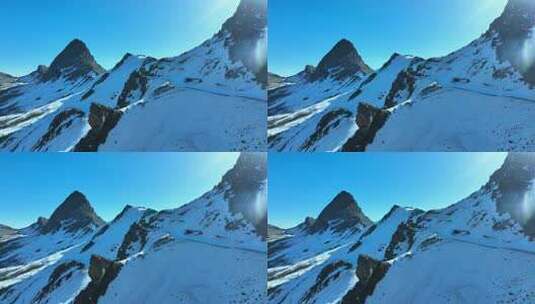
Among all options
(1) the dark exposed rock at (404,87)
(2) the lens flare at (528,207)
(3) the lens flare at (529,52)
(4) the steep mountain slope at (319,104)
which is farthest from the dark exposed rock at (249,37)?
(2) the lens flare at (528,207)

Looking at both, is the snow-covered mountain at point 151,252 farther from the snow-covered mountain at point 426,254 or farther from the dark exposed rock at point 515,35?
the dark exposed rock at point 515,35

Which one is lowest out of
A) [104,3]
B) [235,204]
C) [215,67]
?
[235,204]

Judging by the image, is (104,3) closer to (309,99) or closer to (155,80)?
(155,80)

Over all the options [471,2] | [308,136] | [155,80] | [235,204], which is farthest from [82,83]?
[471,2]

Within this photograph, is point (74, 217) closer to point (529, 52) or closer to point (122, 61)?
point (122, 61)

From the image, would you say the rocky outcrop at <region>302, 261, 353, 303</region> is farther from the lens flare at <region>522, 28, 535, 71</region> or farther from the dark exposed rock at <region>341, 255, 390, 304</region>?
the lens flare at <region>522, 28, 535, 71</region>

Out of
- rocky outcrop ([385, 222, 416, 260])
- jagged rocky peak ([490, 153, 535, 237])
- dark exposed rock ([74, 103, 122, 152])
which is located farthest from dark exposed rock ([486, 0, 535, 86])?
dark exposed rock ([74, 103, 122, 152])
